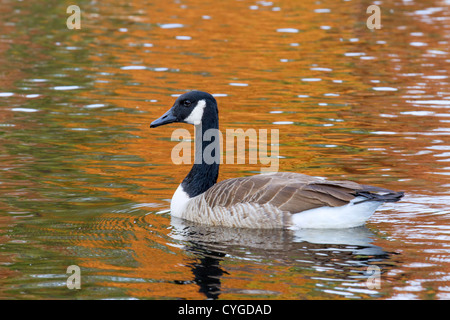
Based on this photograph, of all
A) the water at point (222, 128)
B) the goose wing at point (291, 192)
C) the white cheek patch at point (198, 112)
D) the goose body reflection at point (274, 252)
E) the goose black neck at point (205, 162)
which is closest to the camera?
the goose body reflection at point (274, 252)

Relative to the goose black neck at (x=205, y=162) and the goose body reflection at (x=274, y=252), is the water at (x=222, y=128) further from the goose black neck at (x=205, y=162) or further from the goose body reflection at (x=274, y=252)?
the goose black neck at (x=205, y=162)

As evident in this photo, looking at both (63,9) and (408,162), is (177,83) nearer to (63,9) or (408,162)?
(408,162)

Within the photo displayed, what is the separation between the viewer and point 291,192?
32.3 ft

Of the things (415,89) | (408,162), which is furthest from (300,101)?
(408,162)

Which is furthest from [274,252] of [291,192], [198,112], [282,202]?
[198,112]

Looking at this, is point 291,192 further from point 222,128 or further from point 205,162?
point 222,128

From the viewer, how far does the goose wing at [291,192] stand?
31.2 ft

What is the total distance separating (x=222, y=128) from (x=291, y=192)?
645 cm

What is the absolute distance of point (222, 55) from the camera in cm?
2439

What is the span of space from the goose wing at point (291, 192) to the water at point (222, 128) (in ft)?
1.43

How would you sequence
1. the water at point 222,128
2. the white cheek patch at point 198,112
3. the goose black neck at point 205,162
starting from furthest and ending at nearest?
the white cheek patch at point 198,112, the goose black neck at point 205,162, the water at point 222,128

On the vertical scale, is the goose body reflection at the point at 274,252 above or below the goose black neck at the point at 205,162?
below

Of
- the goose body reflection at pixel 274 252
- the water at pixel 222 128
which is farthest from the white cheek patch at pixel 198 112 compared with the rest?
the goose body reflection at pixel 274 252

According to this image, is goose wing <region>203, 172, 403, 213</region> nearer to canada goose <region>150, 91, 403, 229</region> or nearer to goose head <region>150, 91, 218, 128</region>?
canada goose <region>150, 91, 403, 229</region>
